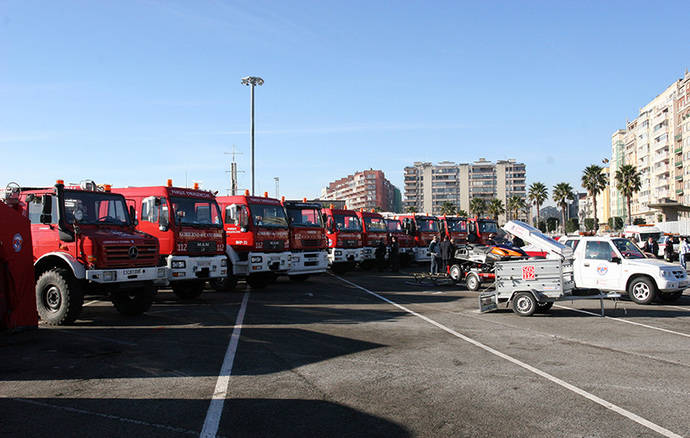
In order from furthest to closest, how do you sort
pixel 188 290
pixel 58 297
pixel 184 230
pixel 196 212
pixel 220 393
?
pixel 188 290
pixel 196 212
pixel 184 230
pixel 58 297
pixel 220 393

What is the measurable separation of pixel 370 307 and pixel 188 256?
478 centimetres

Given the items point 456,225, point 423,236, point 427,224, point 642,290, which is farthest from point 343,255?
point 642,290

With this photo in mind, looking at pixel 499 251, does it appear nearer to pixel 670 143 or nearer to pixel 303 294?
pixel 303 294

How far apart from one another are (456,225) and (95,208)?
73.0 feet

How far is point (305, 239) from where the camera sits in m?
19.2

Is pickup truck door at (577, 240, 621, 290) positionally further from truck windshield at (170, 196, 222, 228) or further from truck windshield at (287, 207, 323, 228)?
truck windshield at (170, 196, 222, 228)

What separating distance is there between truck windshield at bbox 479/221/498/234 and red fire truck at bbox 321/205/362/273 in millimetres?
9640

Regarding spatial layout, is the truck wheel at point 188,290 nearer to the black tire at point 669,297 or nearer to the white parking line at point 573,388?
the white parking line at point 573,388

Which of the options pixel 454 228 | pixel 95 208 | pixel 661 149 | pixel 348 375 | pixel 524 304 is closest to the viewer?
pixel 348 375

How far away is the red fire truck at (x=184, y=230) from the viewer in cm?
1327

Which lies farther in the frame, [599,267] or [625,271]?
[599,267]

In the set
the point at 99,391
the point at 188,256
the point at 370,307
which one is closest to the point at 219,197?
the point at 188,256

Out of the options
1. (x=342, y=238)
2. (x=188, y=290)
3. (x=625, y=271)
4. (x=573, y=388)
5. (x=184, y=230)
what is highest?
(x=184, y=230)

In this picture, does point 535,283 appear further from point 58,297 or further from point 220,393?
point 58,297
